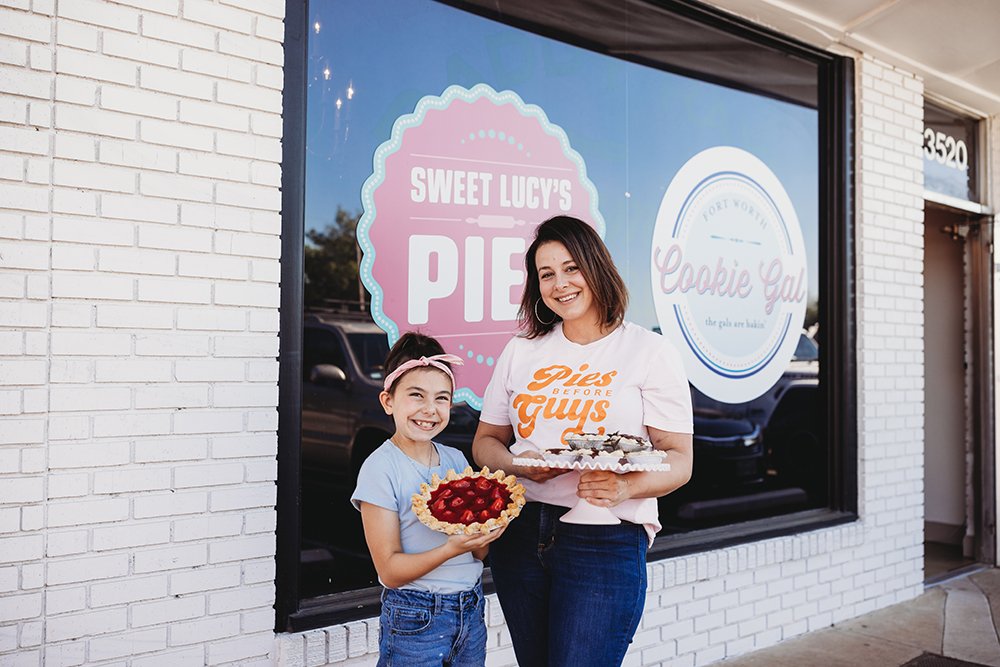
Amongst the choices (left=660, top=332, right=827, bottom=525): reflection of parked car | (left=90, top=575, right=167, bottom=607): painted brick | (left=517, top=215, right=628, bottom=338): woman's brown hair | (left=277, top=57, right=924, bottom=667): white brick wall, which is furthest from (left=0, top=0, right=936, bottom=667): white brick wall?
(left=660, top=332, right=827, bottom=525): reflection of parked car

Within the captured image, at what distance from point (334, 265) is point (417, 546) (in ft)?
4.72

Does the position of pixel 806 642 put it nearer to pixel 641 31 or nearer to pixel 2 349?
pixel 641 31

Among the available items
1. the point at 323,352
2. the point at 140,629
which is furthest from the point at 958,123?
the point at 140,629

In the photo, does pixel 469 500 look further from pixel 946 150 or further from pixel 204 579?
pixel 946 150

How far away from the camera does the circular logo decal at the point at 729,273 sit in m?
4.49

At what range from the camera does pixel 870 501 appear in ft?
17.3

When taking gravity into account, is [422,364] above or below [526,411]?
above

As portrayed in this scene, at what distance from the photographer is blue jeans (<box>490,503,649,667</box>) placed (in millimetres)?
2215

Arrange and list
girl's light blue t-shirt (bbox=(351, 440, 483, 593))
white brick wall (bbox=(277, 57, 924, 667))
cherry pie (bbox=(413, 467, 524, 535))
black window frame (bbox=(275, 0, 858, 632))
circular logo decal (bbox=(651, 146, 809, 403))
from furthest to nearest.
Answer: circular logo decal (bbox=(651, 146, 809, 403)), white brick wall (bbox=(277, 57, 924, 667)), black window frame (bbox=(275, 0, 858, 632)), girl's light blue t-shirt (bbox=(351, 440, 483, 593)), cherry pie (bbox=(413, 467, 524, 535))

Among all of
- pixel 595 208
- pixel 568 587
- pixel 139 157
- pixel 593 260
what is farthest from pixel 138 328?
pixel 595 208

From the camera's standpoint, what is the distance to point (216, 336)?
2.86 metres

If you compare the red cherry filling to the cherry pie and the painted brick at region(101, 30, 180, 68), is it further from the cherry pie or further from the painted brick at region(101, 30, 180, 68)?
the painted brick at region(101, 30, 180, 68)

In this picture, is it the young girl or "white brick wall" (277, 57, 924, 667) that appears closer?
the young girl

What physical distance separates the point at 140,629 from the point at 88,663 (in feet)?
0.56
